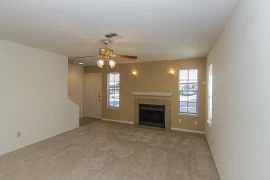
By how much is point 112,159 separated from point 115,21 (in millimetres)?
2598

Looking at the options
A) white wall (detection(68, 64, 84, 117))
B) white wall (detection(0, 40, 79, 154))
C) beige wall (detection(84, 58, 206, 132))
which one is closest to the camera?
white wall (detection(0, 40, 79, 154))

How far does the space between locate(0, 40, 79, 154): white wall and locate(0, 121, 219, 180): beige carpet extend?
0.36 metres

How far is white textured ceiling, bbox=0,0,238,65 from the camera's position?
1.72m

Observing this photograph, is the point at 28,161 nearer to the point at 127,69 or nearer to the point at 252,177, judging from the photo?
the point at 252,177

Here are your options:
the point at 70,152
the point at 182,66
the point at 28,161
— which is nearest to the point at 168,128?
the point at 182,66

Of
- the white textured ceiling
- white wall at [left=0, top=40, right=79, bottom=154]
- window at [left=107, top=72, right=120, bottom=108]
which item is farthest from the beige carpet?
the white textured ceiling

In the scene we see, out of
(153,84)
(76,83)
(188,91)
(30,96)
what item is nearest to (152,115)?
(153,84)

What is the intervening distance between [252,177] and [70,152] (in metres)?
3.22

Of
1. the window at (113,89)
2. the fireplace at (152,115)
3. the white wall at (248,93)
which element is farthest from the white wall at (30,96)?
the white wall at (248,93)

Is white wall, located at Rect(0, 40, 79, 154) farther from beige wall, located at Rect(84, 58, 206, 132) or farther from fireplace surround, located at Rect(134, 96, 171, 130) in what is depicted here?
fireplace surround, located at Rect(134, 96, 171, 130)

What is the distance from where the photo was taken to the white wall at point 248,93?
1.06 m

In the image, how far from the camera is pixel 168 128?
5086 mm

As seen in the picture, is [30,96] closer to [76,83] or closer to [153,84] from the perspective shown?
[76,83]

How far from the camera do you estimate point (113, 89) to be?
20.3 feet
